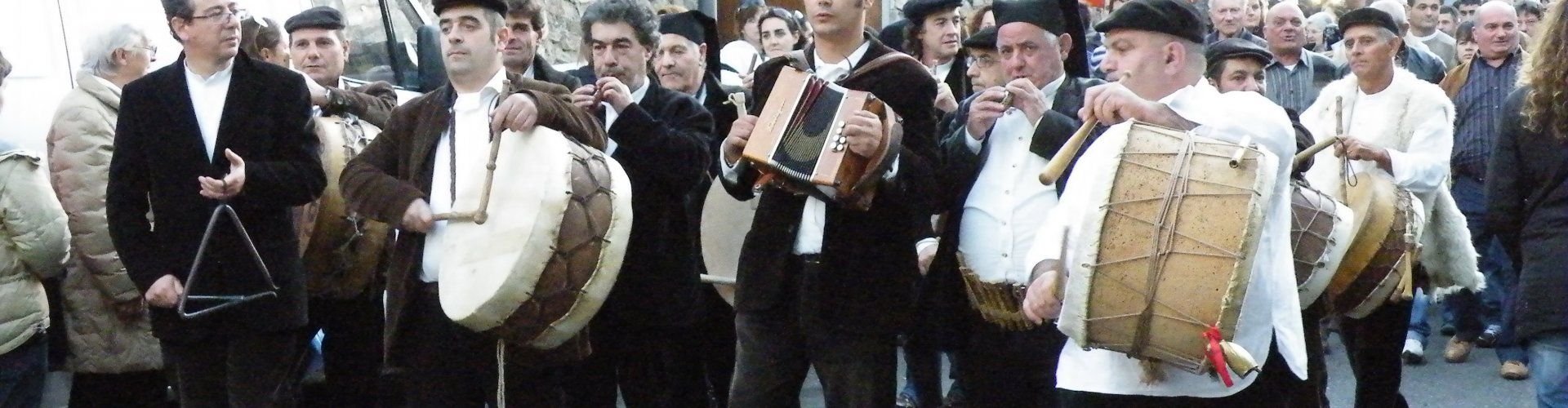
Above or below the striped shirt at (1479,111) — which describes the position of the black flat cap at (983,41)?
above

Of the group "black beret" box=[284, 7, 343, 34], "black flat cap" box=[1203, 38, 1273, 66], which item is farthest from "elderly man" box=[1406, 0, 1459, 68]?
"black beret" box=[284, 7, 343, 34]

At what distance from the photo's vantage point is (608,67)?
20.4 feet

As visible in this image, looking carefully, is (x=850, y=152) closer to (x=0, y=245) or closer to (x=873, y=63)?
(x=873, y=63)

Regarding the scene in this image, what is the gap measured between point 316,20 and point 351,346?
1.24 meters

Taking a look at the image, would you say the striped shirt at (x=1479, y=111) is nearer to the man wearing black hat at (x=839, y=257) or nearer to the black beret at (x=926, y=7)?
the black beret at (x=926, y=7)

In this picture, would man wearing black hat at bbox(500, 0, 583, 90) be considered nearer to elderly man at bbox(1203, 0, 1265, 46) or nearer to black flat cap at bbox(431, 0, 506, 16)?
black flat cap at bbox(431, 0, 506, 16)

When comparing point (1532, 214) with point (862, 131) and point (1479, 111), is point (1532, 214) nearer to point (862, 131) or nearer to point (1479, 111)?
point (862, 131)

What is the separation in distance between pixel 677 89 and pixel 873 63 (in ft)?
6.12

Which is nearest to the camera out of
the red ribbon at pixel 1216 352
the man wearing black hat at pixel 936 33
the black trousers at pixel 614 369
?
the red ribbon at pixel 1216 352

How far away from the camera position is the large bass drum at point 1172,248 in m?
3.53


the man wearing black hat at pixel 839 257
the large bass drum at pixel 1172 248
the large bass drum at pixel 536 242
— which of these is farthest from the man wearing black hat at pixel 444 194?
the large bass drum at pixel 1172 248

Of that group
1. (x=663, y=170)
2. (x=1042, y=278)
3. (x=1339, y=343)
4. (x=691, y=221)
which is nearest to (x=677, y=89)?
(x=691, y=221)

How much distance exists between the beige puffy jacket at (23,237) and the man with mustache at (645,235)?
1704mm

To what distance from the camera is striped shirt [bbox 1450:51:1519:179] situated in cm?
922
